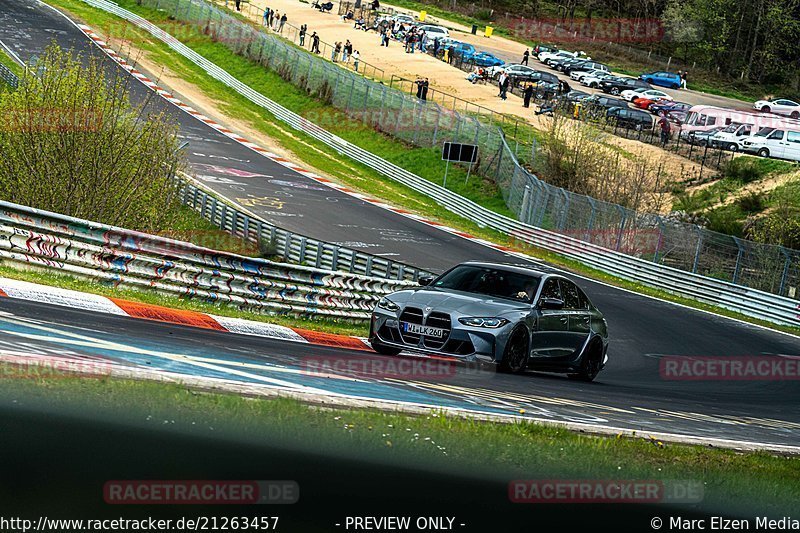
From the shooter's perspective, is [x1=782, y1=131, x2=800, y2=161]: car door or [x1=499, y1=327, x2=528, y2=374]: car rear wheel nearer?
[x1=499, y1=327, x2=528, y2=374]: car rear wheel

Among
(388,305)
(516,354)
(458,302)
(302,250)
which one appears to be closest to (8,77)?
(302,250)

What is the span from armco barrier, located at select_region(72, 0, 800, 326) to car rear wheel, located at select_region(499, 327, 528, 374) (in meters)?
20.1

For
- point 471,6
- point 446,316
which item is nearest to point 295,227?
point 446,316

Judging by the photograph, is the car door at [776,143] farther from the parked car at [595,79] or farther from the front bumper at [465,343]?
the front bumper at [465,343]

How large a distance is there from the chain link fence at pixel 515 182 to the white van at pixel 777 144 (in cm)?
1457

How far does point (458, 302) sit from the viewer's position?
1309 cm

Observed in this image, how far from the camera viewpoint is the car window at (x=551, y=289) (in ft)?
46.4

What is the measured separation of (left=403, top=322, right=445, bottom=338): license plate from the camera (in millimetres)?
12703

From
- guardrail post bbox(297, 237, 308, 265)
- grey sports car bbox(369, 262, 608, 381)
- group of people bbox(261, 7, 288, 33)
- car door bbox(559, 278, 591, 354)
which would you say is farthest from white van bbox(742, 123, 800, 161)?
car door bbox(559, 278, 591, 354)

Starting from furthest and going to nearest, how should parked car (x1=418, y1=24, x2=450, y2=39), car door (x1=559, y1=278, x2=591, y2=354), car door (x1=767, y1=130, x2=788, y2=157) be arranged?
parked car (x1=418, y1=24, x2=450, y2=39) < car door (x1=767, y1=130, x2=788, y2=157) < car door (x1=559, y1=278, x2=591, y2=354)

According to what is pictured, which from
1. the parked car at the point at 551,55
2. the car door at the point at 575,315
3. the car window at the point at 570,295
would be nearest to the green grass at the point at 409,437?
the car door at the point at 575,315

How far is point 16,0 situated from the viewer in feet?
221

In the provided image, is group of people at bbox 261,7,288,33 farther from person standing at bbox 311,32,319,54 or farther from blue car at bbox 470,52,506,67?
blue car at bbox 470,52,506,67

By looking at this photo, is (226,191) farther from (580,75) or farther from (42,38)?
(580,75)
